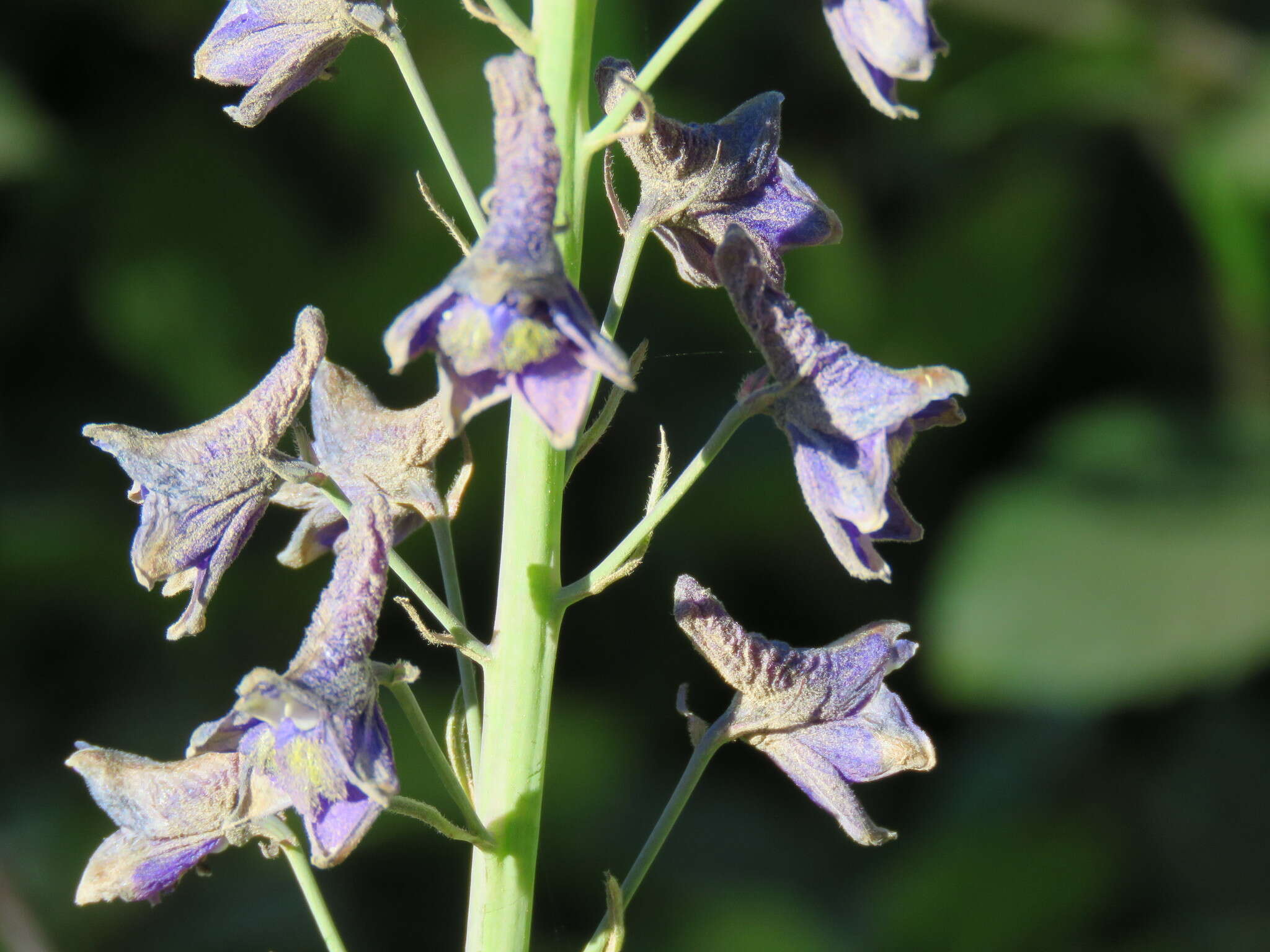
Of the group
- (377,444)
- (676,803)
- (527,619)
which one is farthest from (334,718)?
(676,803)

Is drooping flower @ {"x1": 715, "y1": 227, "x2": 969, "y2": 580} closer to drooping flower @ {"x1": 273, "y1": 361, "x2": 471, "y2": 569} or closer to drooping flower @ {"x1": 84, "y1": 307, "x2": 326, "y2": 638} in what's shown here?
drooping flower @ {"x1": 273, "y1": 361, "x2": 471, "y2": 569}

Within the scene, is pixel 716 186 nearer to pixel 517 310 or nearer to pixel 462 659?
pixel 517 310

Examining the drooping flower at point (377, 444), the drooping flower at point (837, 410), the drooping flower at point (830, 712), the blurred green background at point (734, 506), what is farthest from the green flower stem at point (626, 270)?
the blurred green background at point (734, 506)

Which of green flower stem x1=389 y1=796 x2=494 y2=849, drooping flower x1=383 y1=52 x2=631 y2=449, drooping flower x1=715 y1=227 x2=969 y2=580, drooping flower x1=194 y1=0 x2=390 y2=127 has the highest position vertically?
drooping flower x1=194 y1=0 x2=390 y2=127

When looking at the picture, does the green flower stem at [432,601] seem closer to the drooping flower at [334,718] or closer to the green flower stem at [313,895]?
the drooping flower at [334,718]

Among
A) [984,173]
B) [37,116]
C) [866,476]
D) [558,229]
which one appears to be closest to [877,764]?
[866,476]

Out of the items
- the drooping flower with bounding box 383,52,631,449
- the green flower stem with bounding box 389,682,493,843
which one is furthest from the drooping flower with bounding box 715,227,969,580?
the green flower stem with bounding box 389,682,493,843
